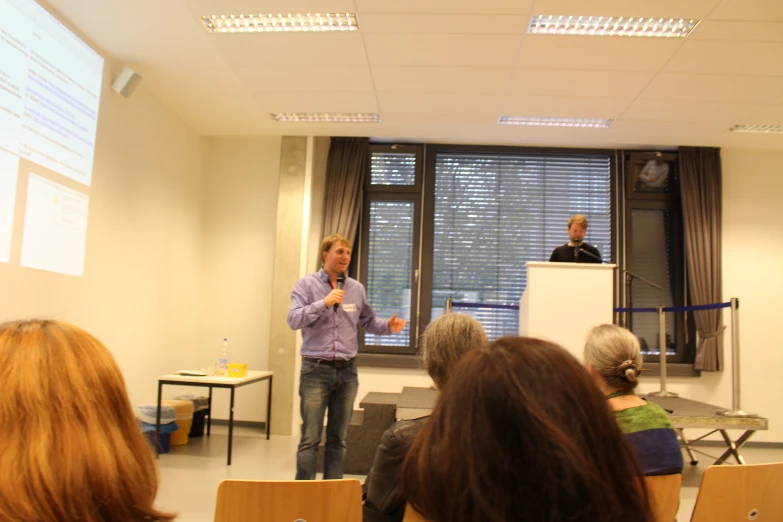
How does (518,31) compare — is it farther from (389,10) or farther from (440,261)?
(440,261)

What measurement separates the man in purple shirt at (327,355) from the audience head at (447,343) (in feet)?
4.62

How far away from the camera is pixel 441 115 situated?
198 inches

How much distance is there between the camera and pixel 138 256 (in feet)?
15.3

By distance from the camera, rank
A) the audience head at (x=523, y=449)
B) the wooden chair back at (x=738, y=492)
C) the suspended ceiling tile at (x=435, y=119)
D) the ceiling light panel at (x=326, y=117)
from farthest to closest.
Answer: the ceiling light panel at (x=326, y=117) < the suspended ceiling tile at (x=435, y=119) < the wooden chair back at (x=738, y=492) < the audience head at (x=523, y=449)

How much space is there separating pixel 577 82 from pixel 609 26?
0.68 m

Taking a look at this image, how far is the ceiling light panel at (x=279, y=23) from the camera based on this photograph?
11.8ft

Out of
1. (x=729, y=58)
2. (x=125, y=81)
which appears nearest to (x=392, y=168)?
(x=125, y=81)

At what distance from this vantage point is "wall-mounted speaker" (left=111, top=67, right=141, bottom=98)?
13.6 feet

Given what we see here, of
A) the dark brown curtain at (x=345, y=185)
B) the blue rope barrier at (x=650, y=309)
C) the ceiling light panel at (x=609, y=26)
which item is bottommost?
the blue rope barrier at (x=650, y=309)

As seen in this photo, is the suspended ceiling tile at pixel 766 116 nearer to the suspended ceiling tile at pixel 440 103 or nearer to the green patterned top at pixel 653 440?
the suspended ceiling tile at pixel 440 103

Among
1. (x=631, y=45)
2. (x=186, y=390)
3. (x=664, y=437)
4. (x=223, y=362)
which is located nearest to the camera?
(x=664, y=437)

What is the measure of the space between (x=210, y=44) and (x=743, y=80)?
3815 millimetres

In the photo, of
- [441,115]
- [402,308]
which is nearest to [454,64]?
[441,115]

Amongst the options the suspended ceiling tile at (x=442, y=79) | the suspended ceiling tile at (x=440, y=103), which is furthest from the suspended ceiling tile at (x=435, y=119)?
the suspended ceiling tile at (x=442, y=79)
